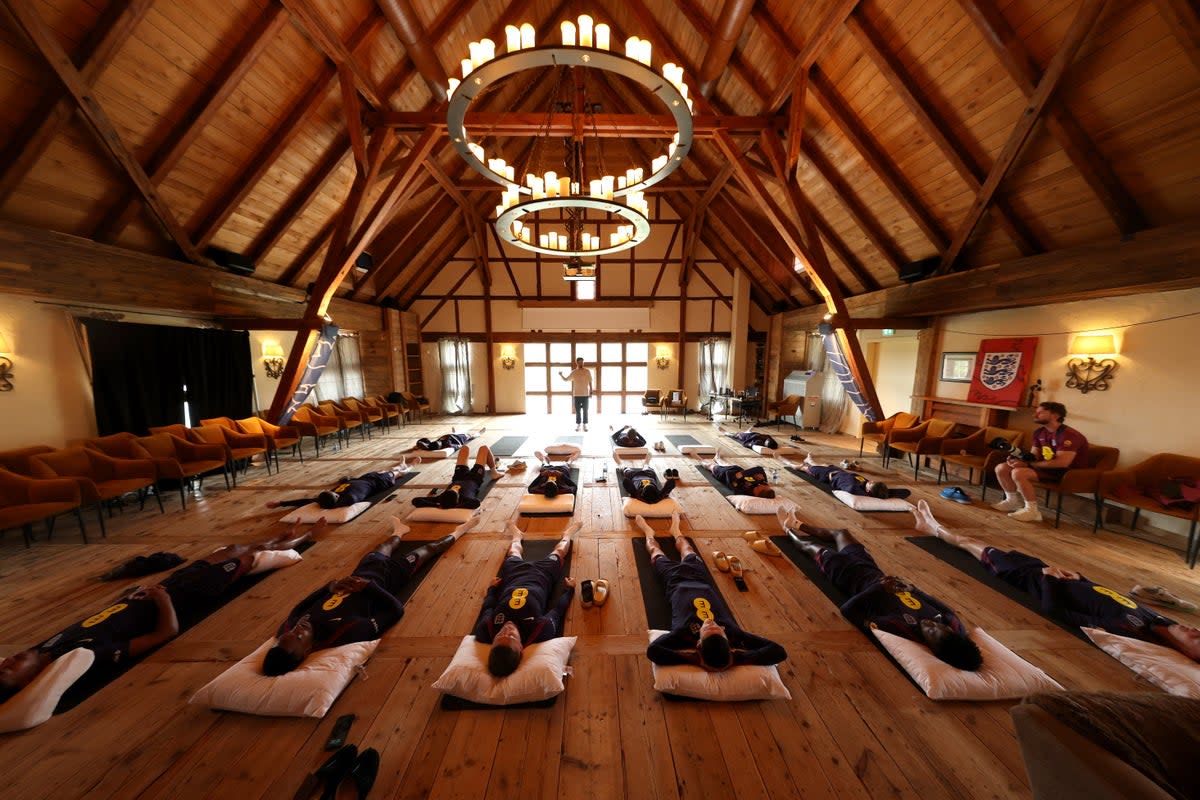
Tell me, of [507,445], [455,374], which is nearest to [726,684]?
[507,445]

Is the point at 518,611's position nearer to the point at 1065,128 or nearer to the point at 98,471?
the point at 98,471

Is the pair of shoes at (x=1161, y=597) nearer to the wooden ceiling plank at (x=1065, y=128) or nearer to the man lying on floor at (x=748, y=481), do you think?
the man lying on floor at (x=748, y=481)

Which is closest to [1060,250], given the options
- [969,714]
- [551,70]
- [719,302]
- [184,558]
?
[969,714]

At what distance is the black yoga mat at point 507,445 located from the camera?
7.31m

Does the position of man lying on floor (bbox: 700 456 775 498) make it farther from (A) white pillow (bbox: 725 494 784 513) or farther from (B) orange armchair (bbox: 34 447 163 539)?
(B) orange armchair (bbox: 34 447 163 539)

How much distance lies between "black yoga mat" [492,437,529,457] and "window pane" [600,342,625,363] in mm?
4167

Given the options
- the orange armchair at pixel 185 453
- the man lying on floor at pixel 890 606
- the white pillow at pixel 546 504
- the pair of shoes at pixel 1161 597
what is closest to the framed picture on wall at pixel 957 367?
the pair of shoes at pixel 1161 597

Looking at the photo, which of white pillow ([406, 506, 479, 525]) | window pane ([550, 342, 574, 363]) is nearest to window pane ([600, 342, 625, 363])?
window pane ([550, 342, 574, 363])

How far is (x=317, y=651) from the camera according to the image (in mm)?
2227

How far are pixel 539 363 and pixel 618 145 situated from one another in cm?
589

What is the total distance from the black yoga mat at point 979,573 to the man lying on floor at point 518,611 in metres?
3.34

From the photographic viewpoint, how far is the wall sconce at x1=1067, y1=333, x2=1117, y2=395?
14.2 ft

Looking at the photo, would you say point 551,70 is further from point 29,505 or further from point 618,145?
point 29,505

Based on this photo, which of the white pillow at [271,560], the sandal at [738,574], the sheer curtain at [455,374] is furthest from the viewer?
the sheer curtain at [455,374]
